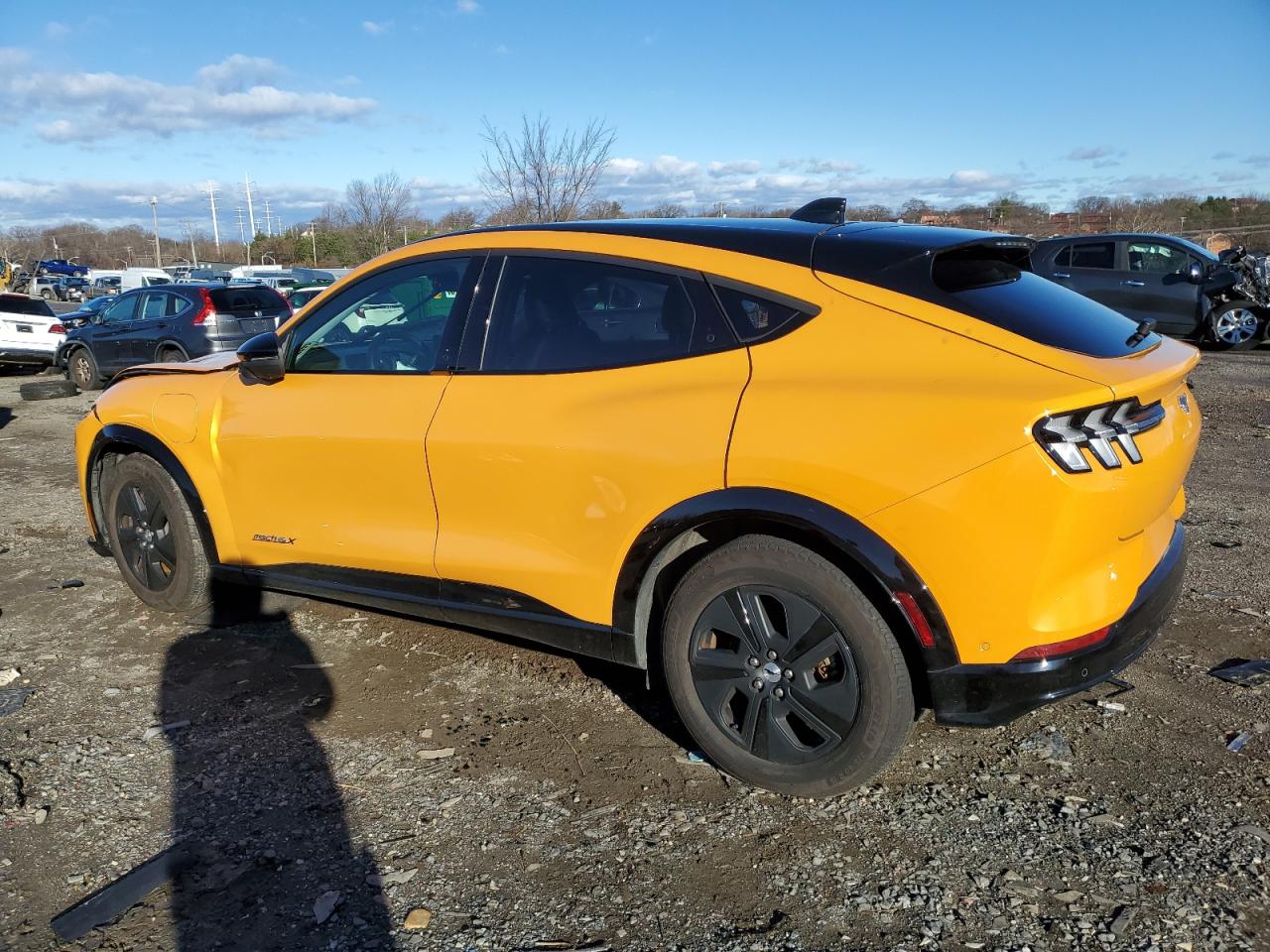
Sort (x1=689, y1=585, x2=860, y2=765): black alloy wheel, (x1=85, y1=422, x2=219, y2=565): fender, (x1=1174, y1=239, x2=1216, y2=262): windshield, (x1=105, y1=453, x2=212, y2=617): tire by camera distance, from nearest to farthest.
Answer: (x1=689, y1=585, x2=860, y2=765): black alloy wheel → (x1=85, y1=422, x2=219, y2=565): fender → (x1=105, y1=453, x2=212, y2=617): tire → (x1=1174, y1=239, x2=1216, y2=262): windshield

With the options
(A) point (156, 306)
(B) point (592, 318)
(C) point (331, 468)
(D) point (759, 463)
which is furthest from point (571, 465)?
(A) point (156, 306)

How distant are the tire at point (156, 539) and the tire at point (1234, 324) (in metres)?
15.3

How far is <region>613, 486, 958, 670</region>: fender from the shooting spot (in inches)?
104

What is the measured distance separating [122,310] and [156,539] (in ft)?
39.8

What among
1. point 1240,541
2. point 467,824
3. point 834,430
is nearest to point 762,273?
point 834,430

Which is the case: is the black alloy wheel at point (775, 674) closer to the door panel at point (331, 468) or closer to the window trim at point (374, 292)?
the door panel at point (331, 468)

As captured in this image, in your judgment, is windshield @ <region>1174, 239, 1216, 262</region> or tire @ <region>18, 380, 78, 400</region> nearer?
tire @ <region>18, 380, 78, 400</region>

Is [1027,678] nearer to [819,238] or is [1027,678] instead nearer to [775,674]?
[775,674]

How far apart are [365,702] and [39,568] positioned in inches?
123

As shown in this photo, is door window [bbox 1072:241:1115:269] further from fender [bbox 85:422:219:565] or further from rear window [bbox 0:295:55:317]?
rear window [bbox 0:295:55:317]

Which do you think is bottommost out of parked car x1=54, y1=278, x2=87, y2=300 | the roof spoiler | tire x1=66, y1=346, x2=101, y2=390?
tire x1=66, y1=346, x2=101, y2=390

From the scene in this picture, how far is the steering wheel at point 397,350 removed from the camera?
367 cm

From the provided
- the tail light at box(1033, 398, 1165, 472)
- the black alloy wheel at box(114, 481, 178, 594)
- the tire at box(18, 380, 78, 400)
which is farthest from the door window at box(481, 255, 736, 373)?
the tire at box(18, 380, 78, 400)

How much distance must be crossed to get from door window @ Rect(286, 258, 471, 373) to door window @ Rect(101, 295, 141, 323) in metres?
12.6
